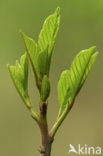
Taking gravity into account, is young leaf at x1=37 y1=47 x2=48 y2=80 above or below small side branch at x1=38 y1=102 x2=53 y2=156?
above

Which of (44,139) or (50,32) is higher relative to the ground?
(50,32)

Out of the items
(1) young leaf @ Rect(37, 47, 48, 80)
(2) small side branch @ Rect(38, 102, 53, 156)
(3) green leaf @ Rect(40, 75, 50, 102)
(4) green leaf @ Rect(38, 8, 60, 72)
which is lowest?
(2) small side branch @ Rect(38, 102, 53, 156)

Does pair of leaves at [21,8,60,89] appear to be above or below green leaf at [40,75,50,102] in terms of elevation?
above

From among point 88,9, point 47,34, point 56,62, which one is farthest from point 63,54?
point 47,34

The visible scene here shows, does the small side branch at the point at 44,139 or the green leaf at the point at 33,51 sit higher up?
the green leaf at the point at 33,51

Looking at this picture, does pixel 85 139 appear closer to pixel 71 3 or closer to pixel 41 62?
pixel 71 3

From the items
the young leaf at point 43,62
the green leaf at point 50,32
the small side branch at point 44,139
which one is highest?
the green leaf at point 50,32

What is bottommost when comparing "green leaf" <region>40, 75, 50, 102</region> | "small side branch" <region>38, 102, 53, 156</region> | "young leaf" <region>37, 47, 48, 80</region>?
"small side branch" <region>38, 102, 53, 156</region>

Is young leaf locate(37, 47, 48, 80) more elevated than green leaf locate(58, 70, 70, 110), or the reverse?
young leaf locate(37, 47, 48, 80)
